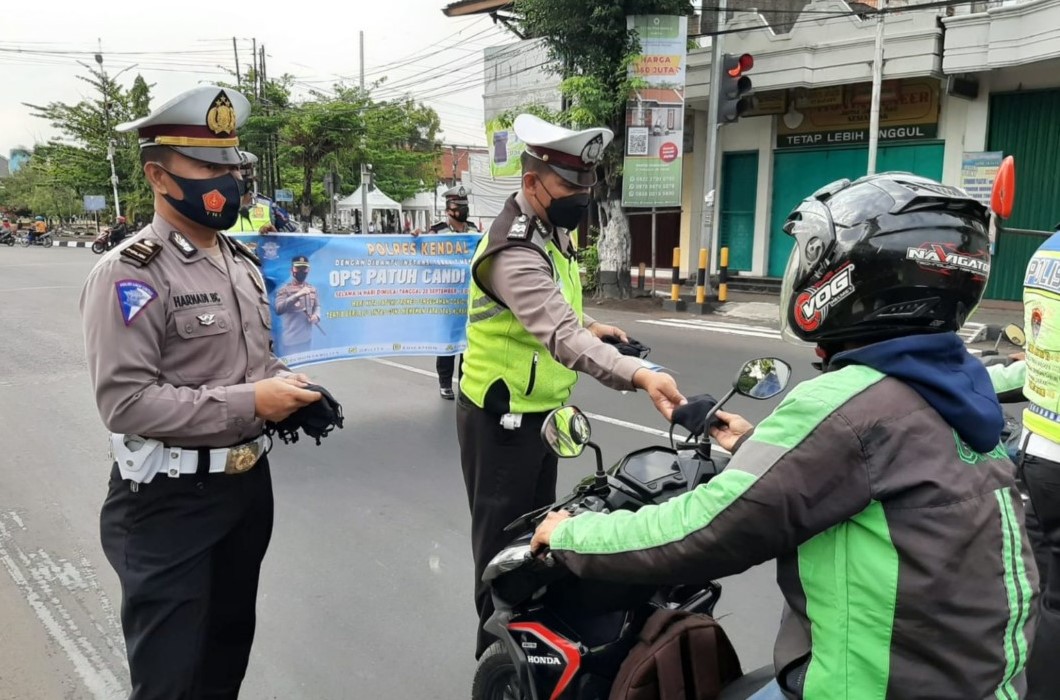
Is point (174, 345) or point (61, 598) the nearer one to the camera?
point (174, 345)

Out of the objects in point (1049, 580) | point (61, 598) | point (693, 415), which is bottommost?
point (61, 598)

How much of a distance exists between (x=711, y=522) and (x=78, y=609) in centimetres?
321

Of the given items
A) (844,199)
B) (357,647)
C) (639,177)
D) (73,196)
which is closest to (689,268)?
(639,177)

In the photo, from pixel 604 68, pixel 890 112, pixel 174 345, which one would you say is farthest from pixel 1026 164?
pixel 174 345

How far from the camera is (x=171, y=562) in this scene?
6.86ft

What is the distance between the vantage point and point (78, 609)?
3.50 metres

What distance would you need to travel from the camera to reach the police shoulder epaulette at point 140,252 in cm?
202

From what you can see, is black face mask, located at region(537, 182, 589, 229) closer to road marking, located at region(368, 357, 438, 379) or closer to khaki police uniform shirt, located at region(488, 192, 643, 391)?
khaki police uniform shirt, located at region(488, 192, 643, 391)

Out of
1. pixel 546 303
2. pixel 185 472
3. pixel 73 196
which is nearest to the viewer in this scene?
pixel 185 472

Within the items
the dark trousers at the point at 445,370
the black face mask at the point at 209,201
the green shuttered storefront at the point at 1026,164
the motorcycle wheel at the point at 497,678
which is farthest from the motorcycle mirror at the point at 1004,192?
the green shuttered storefront at the point at 1026,164

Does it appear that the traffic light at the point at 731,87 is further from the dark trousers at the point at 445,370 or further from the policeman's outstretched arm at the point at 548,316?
the policeman's outstretched arm at the point at 548,316

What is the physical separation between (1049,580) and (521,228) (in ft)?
6.71

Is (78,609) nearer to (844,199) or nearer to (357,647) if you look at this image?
(357,647)

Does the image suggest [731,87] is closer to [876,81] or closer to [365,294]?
[876,81]
